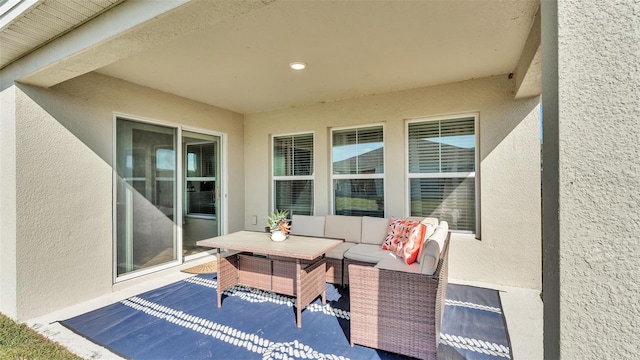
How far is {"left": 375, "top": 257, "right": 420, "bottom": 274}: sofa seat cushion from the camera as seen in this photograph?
2928mm

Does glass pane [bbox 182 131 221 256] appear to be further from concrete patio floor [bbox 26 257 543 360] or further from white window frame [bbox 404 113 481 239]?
white window frame [bbox 404 113 481 239]

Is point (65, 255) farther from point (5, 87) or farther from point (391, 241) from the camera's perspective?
point (391, 241)

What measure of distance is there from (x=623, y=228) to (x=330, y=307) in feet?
8.77

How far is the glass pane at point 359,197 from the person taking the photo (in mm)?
4457

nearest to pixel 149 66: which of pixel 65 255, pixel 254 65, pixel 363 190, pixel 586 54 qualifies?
pixel 254 65

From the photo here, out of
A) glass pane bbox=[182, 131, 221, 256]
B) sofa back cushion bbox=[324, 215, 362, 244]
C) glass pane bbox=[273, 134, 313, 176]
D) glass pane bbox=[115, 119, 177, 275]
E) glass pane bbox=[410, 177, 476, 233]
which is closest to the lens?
glass pane bbox=[115, 119, 177, 275]

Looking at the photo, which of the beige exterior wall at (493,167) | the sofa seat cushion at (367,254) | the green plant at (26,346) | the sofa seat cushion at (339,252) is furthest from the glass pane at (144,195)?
the beige exterior wall at (493,167)

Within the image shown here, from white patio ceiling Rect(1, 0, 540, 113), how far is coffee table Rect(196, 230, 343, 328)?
196 centimetres

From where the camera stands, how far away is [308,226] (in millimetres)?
→ 4414

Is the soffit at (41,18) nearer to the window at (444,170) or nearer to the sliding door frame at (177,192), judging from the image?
the sliding door frame at (177,192)

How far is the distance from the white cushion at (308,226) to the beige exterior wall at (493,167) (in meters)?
1.10

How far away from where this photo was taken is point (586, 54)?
84cm

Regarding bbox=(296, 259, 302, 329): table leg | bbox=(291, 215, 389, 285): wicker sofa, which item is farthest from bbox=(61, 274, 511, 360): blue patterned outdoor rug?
bbox=(291, 215, 389, 285): wicker sofa

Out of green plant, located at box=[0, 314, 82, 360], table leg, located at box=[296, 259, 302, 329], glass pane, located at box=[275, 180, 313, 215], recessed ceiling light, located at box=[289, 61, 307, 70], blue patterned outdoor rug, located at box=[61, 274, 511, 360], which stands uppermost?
recessed ceiling light, located at box=[289, 61, 307, 70]
